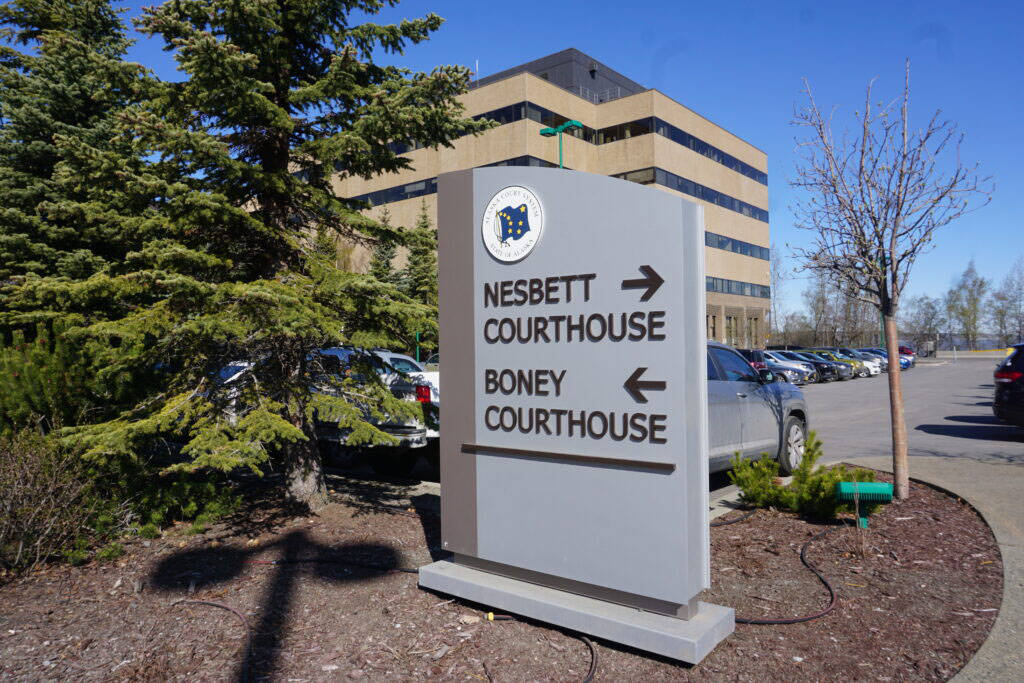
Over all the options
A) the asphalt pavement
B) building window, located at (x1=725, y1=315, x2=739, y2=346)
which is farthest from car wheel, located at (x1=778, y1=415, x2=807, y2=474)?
building window, located at (x1=725, y1=315, x2=739, y2=346)

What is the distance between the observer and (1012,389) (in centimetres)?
1095

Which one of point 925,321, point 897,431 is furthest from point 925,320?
point 897,431

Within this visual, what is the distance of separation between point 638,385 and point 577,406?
1.36ft

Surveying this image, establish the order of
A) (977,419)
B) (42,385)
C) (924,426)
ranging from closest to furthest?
(42,385) → (924,426) → (977,419)

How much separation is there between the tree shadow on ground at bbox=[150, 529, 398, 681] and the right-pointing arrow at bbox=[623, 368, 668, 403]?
2.39 m

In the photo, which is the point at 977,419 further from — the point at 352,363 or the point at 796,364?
the point at 796,364

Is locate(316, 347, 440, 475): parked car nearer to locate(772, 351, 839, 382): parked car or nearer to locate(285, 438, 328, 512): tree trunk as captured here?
locate(285, 438, 328, 512): tree trunk

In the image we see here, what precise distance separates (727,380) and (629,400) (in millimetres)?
4033

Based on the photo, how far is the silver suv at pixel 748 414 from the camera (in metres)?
7.18

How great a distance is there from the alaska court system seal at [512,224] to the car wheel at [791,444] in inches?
216

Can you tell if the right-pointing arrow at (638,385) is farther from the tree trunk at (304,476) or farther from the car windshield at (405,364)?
the car windshield at (405,364)

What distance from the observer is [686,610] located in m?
3.60

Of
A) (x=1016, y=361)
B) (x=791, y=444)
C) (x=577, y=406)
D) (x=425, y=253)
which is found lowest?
(x=791, y=444)

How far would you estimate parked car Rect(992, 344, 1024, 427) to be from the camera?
10.8 metres
